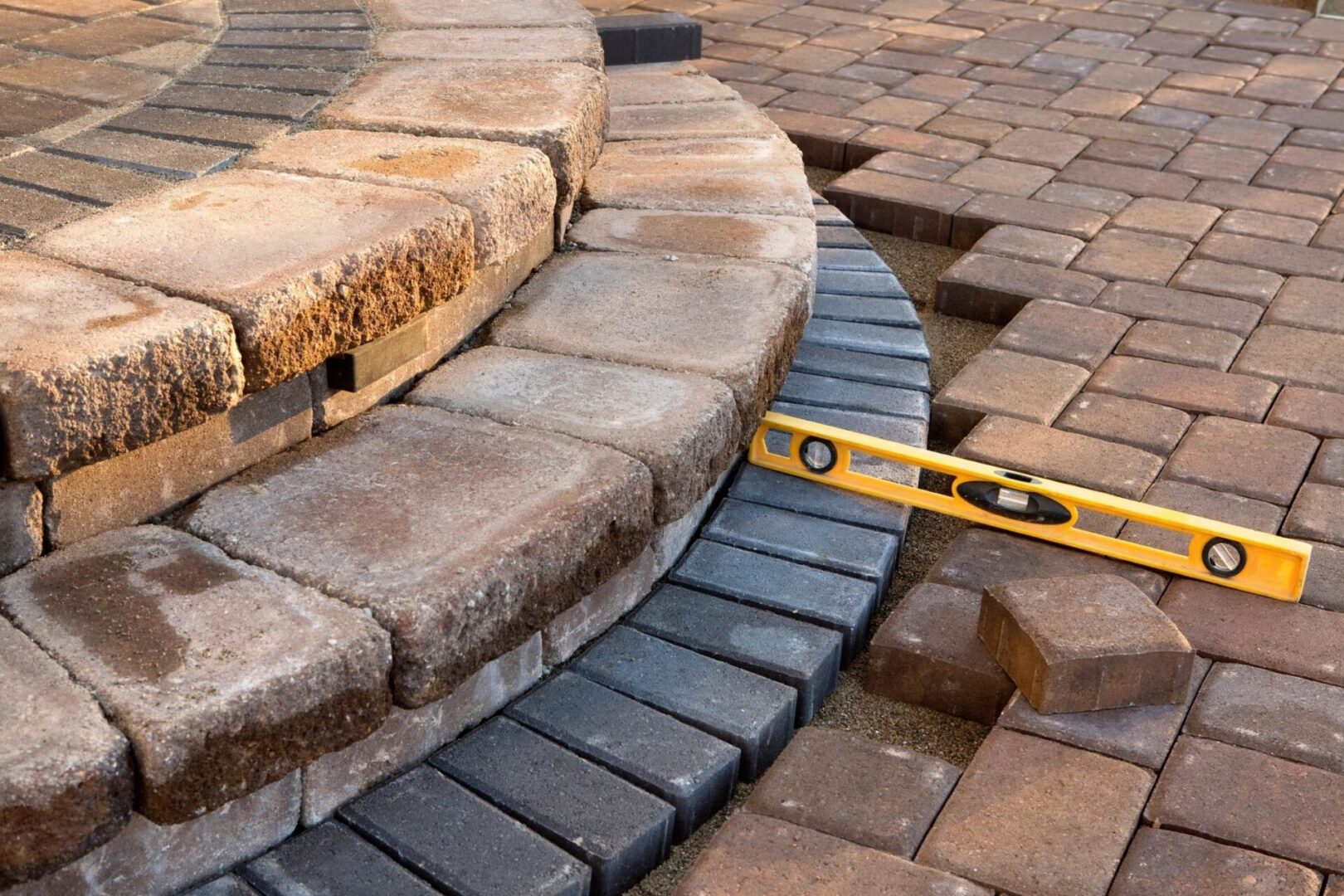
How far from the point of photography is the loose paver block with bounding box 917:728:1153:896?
1856 millimetres

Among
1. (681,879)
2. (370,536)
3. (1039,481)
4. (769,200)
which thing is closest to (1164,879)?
(681,879)

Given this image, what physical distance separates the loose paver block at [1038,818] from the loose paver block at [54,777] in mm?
1016

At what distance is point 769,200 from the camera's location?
318 cm

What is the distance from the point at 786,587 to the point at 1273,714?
77cm

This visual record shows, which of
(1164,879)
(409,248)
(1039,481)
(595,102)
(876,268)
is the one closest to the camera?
(1164,879)

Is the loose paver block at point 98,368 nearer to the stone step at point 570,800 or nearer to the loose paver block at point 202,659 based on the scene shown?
the loose paver block at point 202,659

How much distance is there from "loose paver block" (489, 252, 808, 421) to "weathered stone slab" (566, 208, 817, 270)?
61 millimetres

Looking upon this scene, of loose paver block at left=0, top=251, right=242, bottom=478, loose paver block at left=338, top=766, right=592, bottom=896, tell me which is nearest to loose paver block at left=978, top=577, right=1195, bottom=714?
loose paver block at left=338, top=766, right=592, bottom=896

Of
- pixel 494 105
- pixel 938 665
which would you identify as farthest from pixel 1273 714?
pixel 494 105

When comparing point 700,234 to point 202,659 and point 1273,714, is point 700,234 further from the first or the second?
point 202,659

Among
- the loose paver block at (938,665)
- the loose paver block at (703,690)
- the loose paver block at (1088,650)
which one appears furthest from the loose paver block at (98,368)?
the loose paver block at (1088,650)

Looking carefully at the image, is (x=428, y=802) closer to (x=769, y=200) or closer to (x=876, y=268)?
(x=769, y=200)

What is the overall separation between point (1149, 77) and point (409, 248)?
4042 millimetres

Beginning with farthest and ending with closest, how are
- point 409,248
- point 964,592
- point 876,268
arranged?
point 876,268 < point 964,592 < point 409,248
